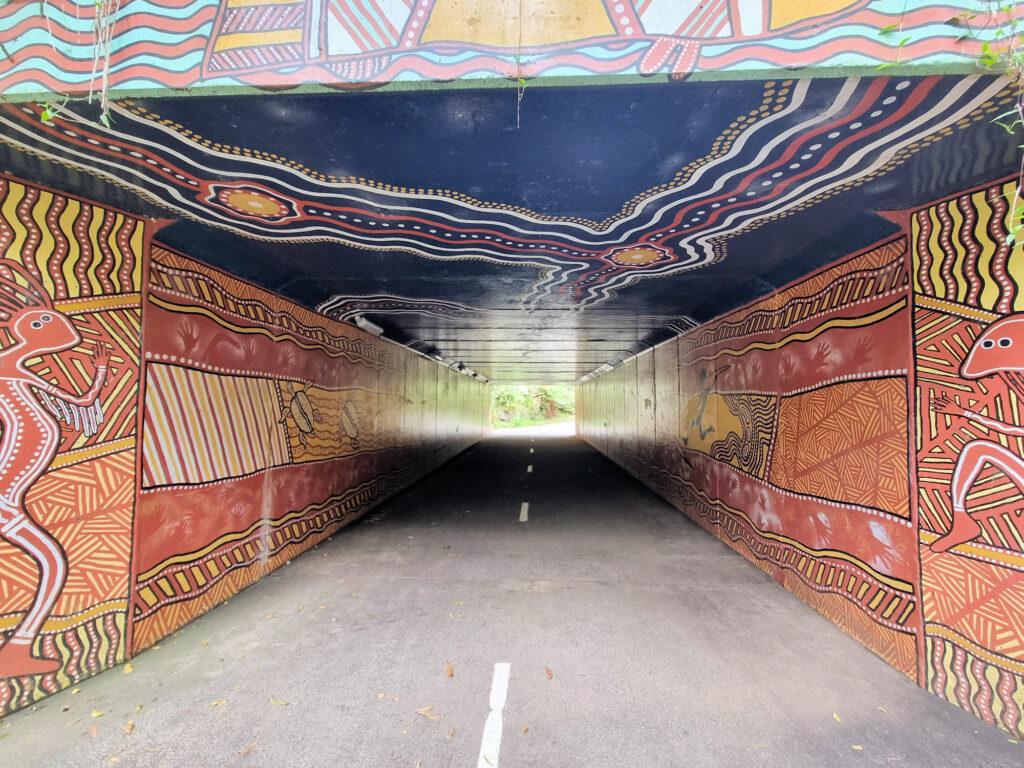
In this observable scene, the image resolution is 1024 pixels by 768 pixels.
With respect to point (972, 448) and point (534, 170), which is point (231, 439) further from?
point (972, 448)

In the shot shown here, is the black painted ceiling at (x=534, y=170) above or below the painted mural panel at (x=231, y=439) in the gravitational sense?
above

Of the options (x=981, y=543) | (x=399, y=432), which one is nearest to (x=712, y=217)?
(x=981, y=543)

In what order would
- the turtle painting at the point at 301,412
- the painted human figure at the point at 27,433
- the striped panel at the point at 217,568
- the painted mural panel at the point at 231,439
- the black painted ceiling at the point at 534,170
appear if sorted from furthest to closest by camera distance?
1. the turtle painting at the point at 301,412
2. the painted mural panel at the point at 231,439
3. the striped panel at the point at 217,568
4. the painted human figure at the point at 27,433
5. the black painted ceiling at the point at 534,170

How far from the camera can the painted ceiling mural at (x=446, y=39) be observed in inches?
73.1

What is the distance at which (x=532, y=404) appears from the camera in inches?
1711

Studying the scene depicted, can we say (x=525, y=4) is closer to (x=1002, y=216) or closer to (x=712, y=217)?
(x=712, y=217)

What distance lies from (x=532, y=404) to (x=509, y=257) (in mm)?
39466

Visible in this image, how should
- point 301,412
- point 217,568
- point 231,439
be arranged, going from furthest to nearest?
point 301,412 < point 231,439 < point 217,568

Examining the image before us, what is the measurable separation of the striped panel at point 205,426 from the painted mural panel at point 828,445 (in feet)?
19.9

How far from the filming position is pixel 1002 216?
2.62m

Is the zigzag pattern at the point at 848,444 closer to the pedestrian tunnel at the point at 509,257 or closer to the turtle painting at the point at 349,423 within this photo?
the pedestrian tunnel at the point at 509,257

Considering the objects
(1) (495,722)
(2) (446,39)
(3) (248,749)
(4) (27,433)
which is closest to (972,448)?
(1) (495,722)

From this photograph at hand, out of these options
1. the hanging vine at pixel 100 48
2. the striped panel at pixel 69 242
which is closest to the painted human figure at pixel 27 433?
the striped panel at pixel 69 242

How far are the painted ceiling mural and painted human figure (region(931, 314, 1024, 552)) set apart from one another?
1812 millimetres
